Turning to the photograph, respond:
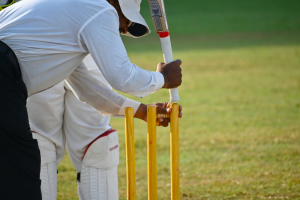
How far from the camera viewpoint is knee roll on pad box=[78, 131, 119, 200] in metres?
2.77

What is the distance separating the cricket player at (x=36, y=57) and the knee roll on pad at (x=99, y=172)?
2.73 feet

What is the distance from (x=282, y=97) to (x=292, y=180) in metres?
3.71

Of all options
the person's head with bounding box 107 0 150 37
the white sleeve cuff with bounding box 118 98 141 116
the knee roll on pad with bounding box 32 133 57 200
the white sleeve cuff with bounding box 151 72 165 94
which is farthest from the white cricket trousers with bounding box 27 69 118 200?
the white sleeve cuff with bounding box 151 72 165 94

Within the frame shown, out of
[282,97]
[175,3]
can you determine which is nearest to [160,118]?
[282,97]

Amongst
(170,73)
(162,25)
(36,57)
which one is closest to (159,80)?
(170,73)

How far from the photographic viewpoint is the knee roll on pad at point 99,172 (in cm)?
277

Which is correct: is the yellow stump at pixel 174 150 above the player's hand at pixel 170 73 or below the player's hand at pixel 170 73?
below

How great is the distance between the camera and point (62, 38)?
6.34 feet

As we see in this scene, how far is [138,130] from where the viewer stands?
5.73m

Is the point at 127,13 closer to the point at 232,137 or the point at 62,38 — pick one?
the point at 62,38

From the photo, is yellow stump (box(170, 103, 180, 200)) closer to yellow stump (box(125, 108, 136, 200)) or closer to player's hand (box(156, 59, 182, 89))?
player's hand (box(156, 59, 182, 89))

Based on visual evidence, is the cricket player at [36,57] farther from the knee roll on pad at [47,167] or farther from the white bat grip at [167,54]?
the knee roll on pad at [47,167]

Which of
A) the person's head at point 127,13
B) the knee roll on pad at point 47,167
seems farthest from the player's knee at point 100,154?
the person's head at point 127,13

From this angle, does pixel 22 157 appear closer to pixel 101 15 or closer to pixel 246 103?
pixel 101 15
